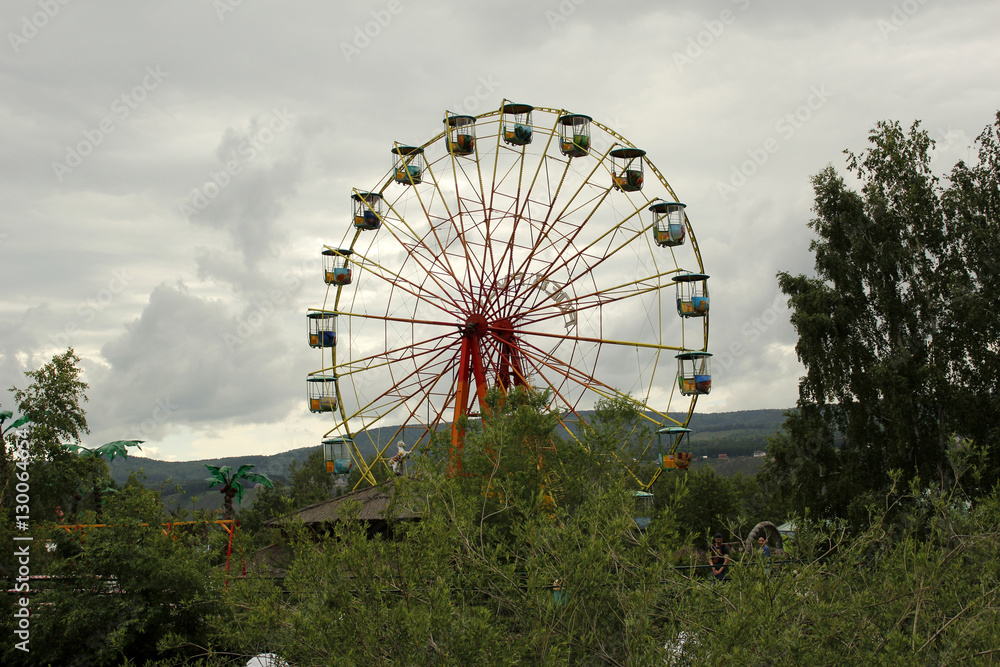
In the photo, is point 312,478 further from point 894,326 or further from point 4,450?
point 894,326

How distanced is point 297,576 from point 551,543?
236 centimetres

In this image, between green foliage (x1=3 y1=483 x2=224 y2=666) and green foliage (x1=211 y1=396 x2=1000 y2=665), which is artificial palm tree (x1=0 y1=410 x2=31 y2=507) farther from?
green foliage (x1=211 y1=396 x2=1000 y2=665)

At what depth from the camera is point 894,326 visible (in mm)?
26453

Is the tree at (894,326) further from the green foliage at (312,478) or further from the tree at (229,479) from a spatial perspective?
the green foliage at (312,478)

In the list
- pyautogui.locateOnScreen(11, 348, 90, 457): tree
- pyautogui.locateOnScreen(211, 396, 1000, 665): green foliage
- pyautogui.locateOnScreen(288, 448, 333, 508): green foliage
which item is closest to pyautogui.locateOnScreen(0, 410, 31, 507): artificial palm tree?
pyautogui.locateOnScreen(11, 348, 90, 457): tree

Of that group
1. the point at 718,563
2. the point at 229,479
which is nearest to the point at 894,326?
the point at 718,563

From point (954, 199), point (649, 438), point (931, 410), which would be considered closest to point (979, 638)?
point (649, 438)

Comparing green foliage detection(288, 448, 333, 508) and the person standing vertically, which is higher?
the person standing

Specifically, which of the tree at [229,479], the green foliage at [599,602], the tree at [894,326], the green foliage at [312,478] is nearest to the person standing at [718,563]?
the green foliage at [599,602]

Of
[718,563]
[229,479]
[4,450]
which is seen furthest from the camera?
[229,479]

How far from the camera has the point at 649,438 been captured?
16.8 meters

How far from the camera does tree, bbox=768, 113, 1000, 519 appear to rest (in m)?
24.6

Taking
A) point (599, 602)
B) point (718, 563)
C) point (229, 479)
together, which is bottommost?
point (718, 563)

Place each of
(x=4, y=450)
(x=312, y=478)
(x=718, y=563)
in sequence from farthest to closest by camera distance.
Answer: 1. (x=312, y=478)
2. (x=4, y=450)
3. (x=718, y=563)
